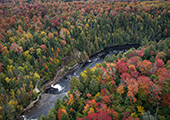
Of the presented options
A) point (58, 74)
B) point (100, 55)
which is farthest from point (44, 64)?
point (100, 55)

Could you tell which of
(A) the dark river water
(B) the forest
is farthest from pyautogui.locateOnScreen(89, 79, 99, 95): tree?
(A) the dark river water

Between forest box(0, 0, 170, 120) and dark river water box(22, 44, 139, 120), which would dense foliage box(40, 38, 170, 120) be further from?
dark river water box(22, 44, 139, 120)

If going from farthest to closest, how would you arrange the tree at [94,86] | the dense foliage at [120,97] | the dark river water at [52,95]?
the dark river water at [52,95], the tree at [94,86], the dense foliage at [120,97]

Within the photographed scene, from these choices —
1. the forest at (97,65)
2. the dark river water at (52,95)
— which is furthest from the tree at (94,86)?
the dark river water at (52,95)

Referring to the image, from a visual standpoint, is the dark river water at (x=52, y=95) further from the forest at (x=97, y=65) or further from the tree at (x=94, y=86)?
the tree at (x=94, y=86)

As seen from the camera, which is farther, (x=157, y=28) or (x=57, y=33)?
(x=157, y=28)

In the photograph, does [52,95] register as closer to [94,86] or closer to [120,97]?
[94,86]

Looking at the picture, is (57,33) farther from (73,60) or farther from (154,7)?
(154,7)

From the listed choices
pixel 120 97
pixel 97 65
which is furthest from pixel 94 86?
pixel 97 65

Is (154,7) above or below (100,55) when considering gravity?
above
